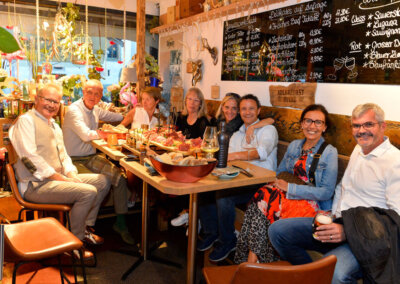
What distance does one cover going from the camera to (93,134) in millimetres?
3307

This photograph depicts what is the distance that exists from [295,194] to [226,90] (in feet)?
7.32

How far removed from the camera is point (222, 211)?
2672 mm

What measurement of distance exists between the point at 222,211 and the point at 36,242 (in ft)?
4.47

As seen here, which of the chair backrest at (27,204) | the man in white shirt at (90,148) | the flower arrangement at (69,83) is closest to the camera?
the chair backrest at (27,204)

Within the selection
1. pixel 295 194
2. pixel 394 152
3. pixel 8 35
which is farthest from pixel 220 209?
pixel 8 35

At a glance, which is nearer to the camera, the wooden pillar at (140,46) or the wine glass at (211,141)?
the wine glass at (211,141)

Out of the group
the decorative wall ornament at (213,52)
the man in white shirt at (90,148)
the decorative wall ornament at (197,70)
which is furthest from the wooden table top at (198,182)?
the decorative wall ornament at (197,70)

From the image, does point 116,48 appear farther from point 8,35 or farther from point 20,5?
point 8,35

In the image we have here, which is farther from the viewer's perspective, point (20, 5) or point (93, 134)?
point (20, 5)

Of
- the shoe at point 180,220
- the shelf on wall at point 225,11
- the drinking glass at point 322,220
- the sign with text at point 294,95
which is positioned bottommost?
the shoe at point 180,220

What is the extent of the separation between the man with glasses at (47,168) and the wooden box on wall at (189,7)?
251cm

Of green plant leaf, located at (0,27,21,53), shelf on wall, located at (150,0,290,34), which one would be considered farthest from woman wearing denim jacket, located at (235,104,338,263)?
green plant leaf, located at (0,27,21,53)

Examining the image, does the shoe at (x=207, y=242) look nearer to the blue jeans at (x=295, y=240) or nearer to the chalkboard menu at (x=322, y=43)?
the blue jeans at (x=295, y=240)

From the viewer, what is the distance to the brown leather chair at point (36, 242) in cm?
170
